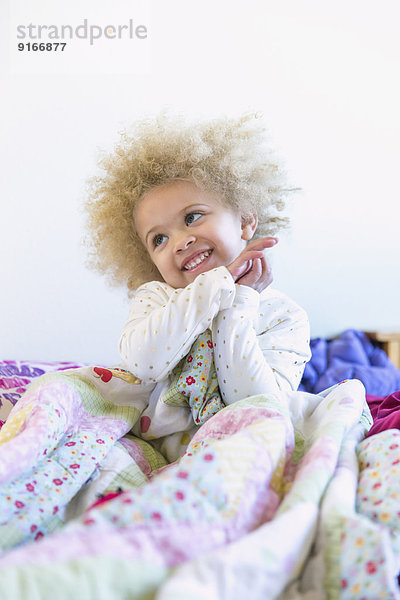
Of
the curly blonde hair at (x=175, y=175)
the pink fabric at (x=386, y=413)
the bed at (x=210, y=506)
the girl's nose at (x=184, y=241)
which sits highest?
the curly blonde hair at (x=175, y=175)

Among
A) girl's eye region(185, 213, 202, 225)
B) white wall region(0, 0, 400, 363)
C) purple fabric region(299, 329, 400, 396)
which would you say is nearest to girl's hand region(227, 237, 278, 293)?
girl's eye region(185, 213, 202, 225)

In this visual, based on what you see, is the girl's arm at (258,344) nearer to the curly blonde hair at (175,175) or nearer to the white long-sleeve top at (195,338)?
the white long-sleeve top at (195,338)

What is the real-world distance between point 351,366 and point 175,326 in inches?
44.9

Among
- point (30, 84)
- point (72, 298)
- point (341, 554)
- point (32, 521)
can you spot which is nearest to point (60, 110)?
point (30, 84)

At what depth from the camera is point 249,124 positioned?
1298 mm

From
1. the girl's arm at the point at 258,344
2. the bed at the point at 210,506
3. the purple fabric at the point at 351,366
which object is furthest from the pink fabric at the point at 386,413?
the purple fabric at the point at 351,366

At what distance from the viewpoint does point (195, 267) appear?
111 centimetres

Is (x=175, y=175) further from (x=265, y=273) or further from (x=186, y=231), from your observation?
(x=265, y=273)

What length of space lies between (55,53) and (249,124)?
56.0 inches

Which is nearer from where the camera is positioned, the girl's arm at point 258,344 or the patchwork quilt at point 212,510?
the patchwork quilt at point 212,510

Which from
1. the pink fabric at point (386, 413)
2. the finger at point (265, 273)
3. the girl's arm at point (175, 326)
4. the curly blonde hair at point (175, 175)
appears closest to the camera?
the pink fabric at point (386, 413)

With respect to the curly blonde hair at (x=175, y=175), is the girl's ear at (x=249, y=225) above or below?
below

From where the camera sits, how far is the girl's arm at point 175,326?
0.93m

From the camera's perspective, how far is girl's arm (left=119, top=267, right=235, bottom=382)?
3.06ft
